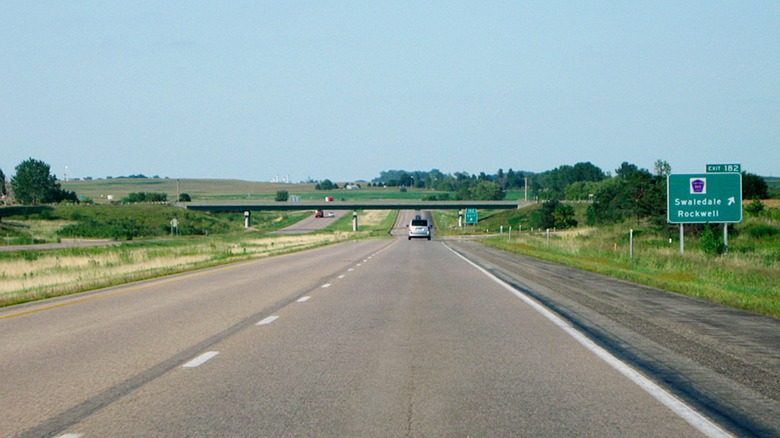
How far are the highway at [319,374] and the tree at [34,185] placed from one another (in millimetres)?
174022

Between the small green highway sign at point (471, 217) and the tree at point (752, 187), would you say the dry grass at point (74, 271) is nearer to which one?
the tree at point (752, 187)

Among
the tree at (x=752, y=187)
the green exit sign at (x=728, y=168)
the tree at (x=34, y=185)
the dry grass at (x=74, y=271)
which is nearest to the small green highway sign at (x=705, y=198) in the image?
the green exit sign at (x=728, y=168)

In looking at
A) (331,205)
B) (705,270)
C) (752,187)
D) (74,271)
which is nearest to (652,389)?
(705,270)

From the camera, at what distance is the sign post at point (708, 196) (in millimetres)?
33094

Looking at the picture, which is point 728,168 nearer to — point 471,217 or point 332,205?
point 471,217

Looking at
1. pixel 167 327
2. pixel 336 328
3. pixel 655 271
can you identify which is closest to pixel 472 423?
pixel 336 328

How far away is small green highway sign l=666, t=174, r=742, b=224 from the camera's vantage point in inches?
1305

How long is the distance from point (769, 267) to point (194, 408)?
2369 centimetres

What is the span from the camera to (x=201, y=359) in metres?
10.0

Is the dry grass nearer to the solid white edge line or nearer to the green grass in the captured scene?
the solid white edge line

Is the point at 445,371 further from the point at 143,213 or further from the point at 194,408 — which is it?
the point at 143,213

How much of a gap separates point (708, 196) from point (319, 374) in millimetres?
27876

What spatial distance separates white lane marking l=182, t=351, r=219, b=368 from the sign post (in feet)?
88.3

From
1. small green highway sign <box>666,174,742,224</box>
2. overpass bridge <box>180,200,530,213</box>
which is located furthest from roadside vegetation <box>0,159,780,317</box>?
overpass bridge <box>180,200,530,213</box>
